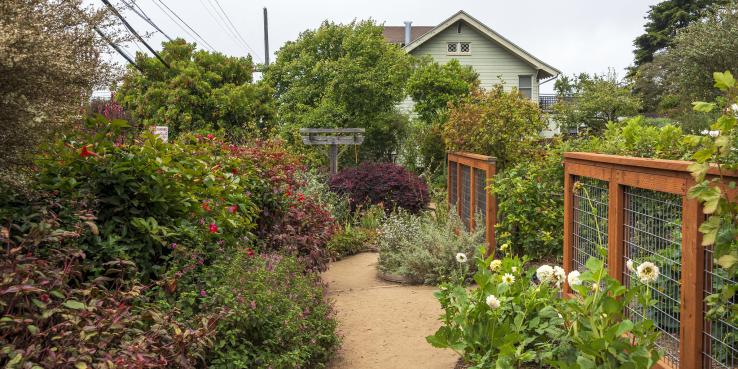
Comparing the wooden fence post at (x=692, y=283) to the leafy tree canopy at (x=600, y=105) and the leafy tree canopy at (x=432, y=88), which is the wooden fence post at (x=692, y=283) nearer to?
the leafy tree canopy at (x=432, y=88)

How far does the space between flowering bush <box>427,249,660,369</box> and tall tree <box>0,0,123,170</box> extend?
8.39ft

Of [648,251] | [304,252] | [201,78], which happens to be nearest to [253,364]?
[648,251]

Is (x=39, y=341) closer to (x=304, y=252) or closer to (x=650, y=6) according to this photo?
(x=304, y=252)

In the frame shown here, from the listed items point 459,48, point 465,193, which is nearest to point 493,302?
point 465,193

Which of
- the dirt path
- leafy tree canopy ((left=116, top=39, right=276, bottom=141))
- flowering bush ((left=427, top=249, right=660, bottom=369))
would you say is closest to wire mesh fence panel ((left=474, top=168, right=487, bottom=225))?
the dirt path

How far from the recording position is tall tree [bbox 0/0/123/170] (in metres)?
3.48

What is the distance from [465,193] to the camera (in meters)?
10.9

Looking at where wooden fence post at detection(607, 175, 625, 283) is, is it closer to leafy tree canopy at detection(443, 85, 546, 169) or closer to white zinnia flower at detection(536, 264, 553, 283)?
white zinnia flower at detection(536, 264, 553, 283)

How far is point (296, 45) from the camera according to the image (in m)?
24.6

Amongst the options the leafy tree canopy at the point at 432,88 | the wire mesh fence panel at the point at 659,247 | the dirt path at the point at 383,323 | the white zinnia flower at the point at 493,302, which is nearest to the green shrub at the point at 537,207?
the dirt path at the point at 383,323

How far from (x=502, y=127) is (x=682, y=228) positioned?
6630mm

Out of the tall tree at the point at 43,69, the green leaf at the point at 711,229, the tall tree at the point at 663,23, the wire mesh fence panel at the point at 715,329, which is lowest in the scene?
the wire mesh fence panel at the point at 715,329

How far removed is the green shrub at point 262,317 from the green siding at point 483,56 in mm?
26056

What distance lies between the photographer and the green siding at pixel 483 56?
30484mm
